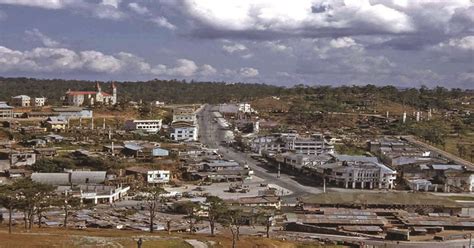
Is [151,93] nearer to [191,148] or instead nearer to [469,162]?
[191,148]

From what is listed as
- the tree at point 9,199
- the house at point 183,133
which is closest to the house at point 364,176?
the house at point 183,133

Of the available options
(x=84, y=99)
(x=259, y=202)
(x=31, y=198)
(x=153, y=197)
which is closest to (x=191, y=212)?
(x=153, y=197)

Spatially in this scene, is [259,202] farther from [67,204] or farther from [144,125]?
[144,125]

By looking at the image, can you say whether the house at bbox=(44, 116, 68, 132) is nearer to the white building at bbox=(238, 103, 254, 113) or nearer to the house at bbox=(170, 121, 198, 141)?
the house at bbox=(170, 121, 198, 141)

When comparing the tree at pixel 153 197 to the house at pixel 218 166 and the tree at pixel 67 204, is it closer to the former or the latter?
the tree at pixel 67 204

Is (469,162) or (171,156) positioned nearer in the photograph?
(171,156)

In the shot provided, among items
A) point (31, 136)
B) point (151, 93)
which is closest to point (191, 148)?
point (31, 136)

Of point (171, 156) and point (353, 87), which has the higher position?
point (353, 87)
